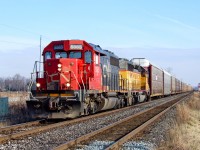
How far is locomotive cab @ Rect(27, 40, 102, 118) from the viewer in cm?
1486

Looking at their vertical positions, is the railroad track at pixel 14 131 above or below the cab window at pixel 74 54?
below

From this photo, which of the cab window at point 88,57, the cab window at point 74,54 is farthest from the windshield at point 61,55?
the cab window at point 88,57

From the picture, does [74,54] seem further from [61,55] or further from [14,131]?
[14,131]

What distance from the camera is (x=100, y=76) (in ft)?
59.8

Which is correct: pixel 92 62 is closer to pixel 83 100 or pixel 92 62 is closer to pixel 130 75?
pixel 83 100

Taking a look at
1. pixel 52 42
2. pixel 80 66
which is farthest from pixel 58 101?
pixel 52 42

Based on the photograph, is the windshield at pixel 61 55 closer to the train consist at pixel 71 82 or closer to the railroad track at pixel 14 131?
the train consist at pixel 71 82

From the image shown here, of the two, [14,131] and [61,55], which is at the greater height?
[61,55]

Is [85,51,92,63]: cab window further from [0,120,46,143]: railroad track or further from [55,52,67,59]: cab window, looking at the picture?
[0,120,46,143]: railroad track

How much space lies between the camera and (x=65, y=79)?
1579cm

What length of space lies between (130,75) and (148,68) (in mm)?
12202

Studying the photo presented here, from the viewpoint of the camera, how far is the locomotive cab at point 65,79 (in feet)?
48.8

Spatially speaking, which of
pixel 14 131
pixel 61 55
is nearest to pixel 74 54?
pixel 61 55

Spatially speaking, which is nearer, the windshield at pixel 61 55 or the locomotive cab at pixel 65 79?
the locomotive cab at pixel 65 79
